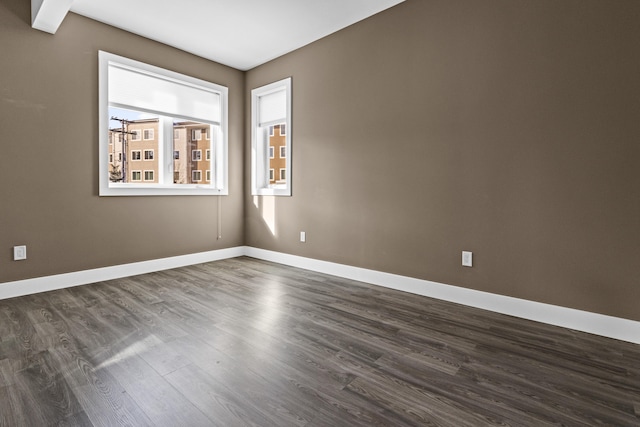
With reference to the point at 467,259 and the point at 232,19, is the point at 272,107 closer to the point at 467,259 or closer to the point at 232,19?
the point at 232,19

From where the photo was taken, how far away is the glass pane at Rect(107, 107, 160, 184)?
12.5 feet

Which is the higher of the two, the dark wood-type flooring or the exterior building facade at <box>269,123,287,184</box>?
the exterior building facade at <box>269,123,287,184</box>

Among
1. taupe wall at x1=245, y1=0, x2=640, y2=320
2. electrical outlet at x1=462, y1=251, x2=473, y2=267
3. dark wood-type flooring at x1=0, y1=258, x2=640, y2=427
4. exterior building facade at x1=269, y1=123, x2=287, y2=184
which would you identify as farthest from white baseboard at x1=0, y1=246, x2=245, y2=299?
electrical outlet at x1=462, y1=251, x2=473, y2=267

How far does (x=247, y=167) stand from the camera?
493cm

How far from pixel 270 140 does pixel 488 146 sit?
302cm

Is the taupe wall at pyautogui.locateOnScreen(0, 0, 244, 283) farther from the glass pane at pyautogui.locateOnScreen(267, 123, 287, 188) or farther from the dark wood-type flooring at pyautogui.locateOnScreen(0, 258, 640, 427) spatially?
the glass pane at pyautogui.locateOnScreen(267, 123, 287, 188)

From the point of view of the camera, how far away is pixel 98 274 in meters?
3.51

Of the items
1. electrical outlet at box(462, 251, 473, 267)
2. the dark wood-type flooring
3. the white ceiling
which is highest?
the white ceiling

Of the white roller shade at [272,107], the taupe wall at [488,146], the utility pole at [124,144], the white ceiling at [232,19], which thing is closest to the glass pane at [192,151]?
the utility pole at [124,144]

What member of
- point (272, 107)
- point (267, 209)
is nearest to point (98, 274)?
point (267, 209)

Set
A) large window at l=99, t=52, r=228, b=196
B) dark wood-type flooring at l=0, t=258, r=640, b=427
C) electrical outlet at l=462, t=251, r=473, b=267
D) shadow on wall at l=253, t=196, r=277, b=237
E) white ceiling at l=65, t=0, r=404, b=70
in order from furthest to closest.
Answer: shadow on wall at l=253, t=196, r=277, b=237 → large window at l=99, t=52, r=228, b=196 → white ceiling at l=65, t=0, r=404, b=70 → electrical outlet at l=462, t=251, r=473, b=267 → dark wood-type flooring at l=0, t=258, r=640, b=427

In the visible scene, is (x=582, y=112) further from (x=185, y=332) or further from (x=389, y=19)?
(x=185, y=332)

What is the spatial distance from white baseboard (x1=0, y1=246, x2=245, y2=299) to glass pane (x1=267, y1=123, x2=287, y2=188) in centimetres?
124

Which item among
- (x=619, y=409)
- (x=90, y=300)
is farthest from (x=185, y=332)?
(x=619, y=409)
